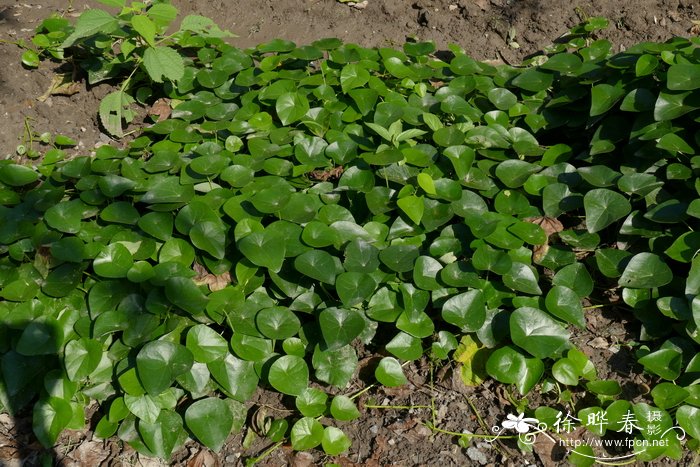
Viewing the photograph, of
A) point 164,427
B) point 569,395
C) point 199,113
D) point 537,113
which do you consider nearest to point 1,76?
point 199,113

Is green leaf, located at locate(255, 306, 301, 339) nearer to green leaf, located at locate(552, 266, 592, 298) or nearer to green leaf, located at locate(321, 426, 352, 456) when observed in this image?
green leaf, located at locate(321, 426, 352, 456)

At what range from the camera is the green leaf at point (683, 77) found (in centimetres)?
245

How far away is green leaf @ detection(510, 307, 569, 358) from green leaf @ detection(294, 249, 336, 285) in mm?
650

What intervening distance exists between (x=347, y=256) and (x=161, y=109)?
1645 millimetres

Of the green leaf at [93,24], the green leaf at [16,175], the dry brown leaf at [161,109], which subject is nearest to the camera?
the green leaf at [16,175]

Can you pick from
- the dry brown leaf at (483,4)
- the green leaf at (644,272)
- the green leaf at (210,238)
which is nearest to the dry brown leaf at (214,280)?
the green leaf at (210,238)

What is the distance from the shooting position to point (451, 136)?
8.90 ft

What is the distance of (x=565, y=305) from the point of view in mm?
2256

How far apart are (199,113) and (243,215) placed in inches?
36.5

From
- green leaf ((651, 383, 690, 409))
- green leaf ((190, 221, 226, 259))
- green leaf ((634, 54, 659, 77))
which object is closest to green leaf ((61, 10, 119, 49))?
green leaf ((190, 221, 226, 259))

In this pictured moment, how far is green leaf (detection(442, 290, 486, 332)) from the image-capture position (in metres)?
2.21

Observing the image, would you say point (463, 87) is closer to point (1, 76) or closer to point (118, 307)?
point (118, 307)

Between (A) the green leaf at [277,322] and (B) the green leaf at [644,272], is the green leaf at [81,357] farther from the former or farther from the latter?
(B) the green leaf at [644,272]

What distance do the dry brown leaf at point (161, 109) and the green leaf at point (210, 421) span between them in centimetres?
176
